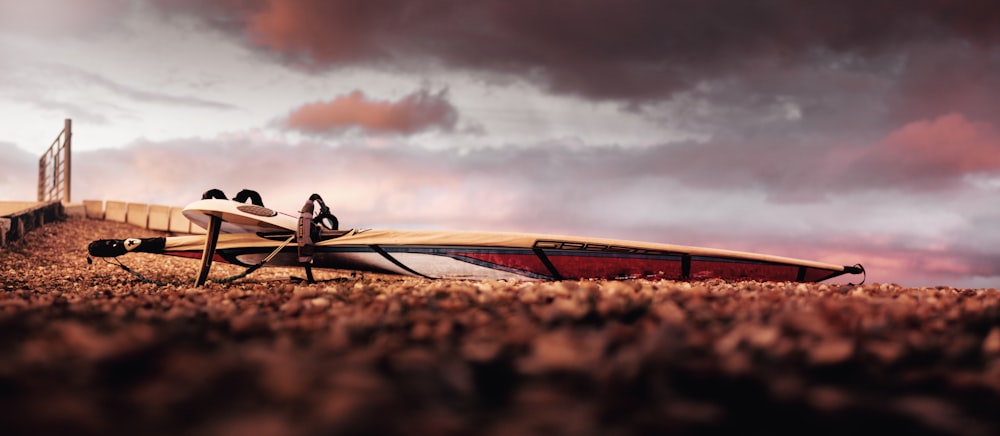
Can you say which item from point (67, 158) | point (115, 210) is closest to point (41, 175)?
point (67, 158)

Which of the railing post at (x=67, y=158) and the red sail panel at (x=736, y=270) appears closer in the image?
the red sail panel at (x=736, y=270)

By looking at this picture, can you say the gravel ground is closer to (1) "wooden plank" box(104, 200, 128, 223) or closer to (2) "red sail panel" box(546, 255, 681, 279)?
(2) "red sail panel" box(546, 255, 681, 279)

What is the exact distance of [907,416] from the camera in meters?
1.18

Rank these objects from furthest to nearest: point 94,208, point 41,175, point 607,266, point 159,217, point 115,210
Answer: point 41,175
point 94,208
point 115,210
point 159,217
point 607,266

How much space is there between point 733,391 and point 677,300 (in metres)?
1.43

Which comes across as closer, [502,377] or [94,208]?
[502,377]

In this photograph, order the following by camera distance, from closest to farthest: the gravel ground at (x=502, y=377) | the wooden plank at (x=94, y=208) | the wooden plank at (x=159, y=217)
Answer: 1. the gravel ground at (x=502, y=377)
2. the wooden plank at (x=159, y=217)
3. the wooden plank at (x=94, y=208)

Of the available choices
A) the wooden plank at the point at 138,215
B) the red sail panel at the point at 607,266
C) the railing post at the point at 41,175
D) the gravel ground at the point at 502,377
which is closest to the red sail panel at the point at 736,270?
the red sail panel at the point at 607,266

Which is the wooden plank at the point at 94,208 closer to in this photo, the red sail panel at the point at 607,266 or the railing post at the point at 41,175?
the railing post at the point at 41,175

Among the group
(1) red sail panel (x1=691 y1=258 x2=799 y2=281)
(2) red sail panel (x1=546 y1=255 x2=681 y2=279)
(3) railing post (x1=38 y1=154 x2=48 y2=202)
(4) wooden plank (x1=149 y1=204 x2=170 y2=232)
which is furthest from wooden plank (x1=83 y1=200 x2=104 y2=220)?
(1) red sail panel (x1=691 y1=258 x2=799 y2=281)

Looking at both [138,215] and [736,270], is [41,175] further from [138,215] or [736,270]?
A: [736,270]

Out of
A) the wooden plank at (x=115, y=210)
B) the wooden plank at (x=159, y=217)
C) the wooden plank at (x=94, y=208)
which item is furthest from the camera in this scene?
the wooden plank at (x=94, y=208)

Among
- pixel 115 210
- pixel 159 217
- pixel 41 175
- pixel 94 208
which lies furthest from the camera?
pixel 41 175

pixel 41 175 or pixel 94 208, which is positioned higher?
pixel 41 175
